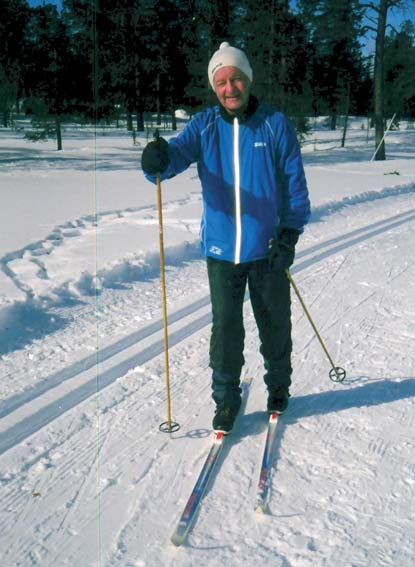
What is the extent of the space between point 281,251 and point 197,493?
4.35ft

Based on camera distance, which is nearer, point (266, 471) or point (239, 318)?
point (266, 471)

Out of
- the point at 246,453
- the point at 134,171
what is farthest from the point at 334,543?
the point at 134,171

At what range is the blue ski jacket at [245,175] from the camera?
2.92 meters

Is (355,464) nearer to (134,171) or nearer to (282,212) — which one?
(282,212)

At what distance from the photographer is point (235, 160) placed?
2.96m

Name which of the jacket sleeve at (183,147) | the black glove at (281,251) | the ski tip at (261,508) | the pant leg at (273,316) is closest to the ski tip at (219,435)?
the pant leg at (273,316)

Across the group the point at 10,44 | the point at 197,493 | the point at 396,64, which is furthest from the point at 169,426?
the point at 396,64

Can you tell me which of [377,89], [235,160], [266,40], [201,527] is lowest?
[201,527]

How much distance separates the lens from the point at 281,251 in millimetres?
3004

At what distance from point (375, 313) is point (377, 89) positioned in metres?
19.8

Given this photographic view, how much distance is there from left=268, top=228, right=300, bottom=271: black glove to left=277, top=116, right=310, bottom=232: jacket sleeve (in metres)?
0.08

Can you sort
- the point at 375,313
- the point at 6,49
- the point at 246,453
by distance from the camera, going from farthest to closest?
the point at 6,49 → the point at 375,313 → the point at 246,453

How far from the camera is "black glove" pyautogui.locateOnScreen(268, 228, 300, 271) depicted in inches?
118

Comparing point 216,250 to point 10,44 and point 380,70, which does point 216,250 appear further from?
point 380,70
